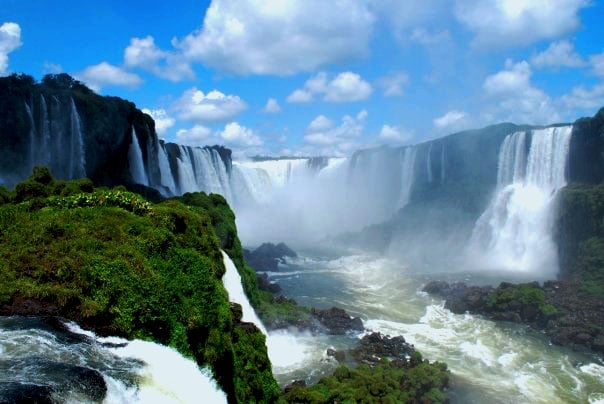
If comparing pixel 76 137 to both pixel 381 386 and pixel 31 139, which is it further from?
pixel 381 386

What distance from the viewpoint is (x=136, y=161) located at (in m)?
40.4

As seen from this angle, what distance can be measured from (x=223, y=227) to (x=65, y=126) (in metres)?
18.8

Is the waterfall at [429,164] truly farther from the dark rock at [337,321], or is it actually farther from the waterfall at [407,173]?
the dark rock at [337,321]

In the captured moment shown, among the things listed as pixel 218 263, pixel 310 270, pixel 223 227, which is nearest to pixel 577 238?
pixel 310 270

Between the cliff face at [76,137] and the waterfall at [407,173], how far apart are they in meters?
33.6

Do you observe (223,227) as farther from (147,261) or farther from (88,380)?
(88,380)

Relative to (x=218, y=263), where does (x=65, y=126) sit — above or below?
above

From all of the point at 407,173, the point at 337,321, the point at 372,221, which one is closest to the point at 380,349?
the point at 337,321

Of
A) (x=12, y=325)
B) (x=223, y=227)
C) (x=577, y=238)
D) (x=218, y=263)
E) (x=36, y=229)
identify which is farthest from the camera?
(x=577, y=238)

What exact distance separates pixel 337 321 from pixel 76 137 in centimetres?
2434

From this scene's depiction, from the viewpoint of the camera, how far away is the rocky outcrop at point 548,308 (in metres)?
23.8

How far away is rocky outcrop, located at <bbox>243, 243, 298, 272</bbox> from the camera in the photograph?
137ft

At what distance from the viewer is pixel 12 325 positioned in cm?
741

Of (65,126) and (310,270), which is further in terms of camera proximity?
(310,270)
